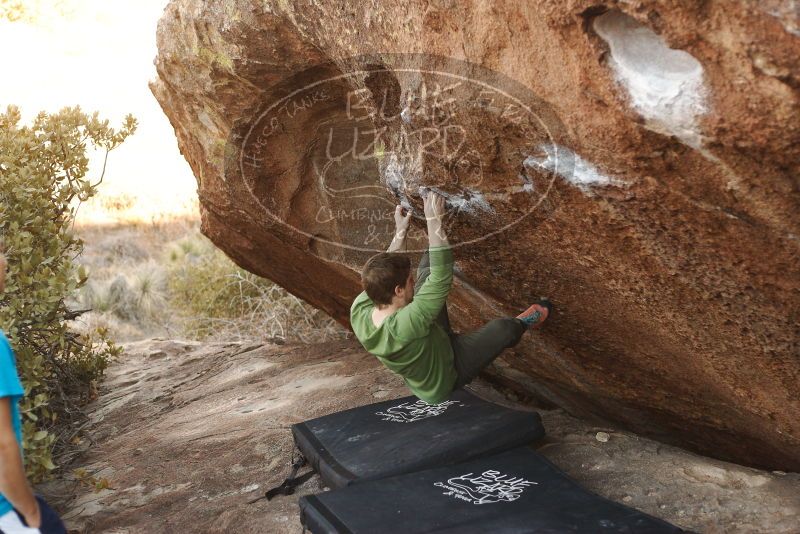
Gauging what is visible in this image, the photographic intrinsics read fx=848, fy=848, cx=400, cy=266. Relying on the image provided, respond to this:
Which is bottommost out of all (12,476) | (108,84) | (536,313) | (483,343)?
(483,343)

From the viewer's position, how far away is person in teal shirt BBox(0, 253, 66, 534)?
2.15 metres

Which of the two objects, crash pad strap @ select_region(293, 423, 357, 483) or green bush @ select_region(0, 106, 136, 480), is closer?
crash pad strap @ select_region(293, 423, 357, 483)

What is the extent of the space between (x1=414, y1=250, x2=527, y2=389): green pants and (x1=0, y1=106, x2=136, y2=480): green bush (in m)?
1.83

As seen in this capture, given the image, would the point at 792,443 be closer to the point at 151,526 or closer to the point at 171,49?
the point at 151,526

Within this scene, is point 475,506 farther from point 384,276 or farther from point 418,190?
point 418,190

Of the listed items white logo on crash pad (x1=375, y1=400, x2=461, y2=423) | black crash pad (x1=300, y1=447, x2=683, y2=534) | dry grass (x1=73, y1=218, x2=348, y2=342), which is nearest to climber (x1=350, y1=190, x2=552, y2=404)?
white logo on crash pad (x1=375, y1=400, x2=461, y2=423)

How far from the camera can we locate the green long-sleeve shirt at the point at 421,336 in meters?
3.45

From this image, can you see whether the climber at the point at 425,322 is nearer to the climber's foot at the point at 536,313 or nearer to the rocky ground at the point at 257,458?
the climber's foot at the point at 536,313

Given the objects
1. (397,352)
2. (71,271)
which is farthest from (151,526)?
(71,271)

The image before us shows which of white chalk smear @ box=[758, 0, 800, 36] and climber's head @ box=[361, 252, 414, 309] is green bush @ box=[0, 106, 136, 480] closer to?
climber's head @ box=[361, 252, 414, 309]

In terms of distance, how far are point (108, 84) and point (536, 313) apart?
15824 millimetres

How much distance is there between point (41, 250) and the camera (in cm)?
454

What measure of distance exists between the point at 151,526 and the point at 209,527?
0.30m

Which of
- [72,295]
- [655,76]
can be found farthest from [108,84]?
[655,76]
